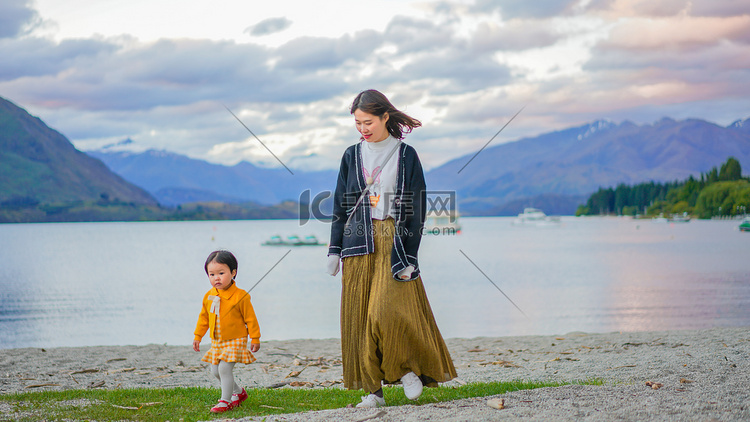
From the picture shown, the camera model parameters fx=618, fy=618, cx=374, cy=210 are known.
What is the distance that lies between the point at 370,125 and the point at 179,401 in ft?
10.4

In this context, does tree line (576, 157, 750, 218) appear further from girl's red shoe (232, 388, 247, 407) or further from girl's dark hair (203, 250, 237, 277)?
girl's dark hair (203, 250, 237, 277)

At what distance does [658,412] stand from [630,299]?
22474mm

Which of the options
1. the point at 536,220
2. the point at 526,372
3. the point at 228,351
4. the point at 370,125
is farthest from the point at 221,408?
the point at 536,220

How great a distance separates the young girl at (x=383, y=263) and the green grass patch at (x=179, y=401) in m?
0.42

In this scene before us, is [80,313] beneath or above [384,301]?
beneath

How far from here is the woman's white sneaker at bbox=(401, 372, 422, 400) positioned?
508cm

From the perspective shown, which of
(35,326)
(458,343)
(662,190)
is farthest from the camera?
(662,190)

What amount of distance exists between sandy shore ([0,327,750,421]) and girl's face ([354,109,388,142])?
2.24 m

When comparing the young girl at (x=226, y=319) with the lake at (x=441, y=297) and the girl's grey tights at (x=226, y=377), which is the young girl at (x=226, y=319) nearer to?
the girl's grey tights at (x=226, y=377)

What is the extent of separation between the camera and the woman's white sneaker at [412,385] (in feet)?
16.7

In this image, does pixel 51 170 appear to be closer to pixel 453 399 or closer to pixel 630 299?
pixel 630 299

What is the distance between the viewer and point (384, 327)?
16.1 ft

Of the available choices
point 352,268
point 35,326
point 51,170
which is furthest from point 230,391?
point 51,170

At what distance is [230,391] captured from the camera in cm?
539
